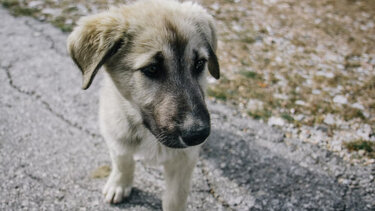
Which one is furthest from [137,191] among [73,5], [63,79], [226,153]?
[73,5]

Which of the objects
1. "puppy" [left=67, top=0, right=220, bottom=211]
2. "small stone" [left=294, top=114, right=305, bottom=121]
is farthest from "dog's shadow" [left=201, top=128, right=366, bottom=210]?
"puppy" [left=67, top=0, right=220, bottom=211]

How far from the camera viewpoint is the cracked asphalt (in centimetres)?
295

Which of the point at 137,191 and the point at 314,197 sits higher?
the point at 314,197

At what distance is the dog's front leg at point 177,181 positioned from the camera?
254 cm

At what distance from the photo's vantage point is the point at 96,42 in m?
2.25

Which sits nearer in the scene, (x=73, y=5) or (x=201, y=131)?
(x=201, y=131)

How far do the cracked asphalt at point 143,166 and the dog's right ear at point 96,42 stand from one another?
1.28 meters

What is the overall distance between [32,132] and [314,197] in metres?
3.14

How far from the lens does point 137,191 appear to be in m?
3.06

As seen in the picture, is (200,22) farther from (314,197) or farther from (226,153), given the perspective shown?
(314,197)

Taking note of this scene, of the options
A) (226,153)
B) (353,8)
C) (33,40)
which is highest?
(353,8)

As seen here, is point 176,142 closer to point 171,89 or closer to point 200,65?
point 171,89

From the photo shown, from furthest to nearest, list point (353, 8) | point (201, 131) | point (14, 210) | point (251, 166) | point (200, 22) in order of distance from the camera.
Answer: point (353, 8) < point (251, 166) < point (14, 210) < point (200, 22) < point (201, 131)

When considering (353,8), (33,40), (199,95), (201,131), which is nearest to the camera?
(201,131)
